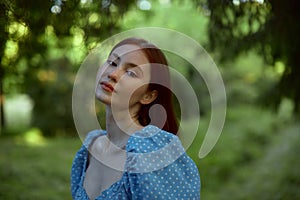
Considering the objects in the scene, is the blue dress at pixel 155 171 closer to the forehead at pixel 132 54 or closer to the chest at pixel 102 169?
the chest at pixel 102 169

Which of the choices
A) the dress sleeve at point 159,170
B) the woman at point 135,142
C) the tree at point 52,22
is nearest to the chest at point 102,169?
the woman at point 135,142

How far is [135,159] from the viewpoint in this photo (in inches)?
72.9

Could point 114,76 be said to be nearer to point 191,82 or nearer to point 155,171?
point 155,171

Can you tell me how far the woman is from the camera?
1842 mm

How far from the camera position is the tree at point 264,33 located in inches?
138

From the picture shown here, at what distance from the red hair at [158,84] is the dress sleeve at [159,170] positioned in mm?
222

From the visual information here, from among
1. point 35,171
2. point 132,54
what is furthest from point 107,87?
point 35,171

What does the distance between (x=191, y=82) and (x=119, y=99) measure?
23.4 ft

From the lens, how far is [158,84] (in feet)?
6.77

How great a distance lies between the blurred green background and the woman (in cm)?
78

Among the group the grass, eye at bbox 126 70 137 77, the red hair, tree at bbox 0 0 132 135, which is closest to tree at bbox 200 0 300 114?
tree at bbox 0 0 132 135

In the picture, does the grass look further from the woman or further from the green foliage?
the green foliage

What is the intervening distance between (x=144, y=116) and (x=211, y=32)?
2.26 metres

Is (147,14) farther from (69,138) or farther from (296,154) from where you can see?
(69,138)
